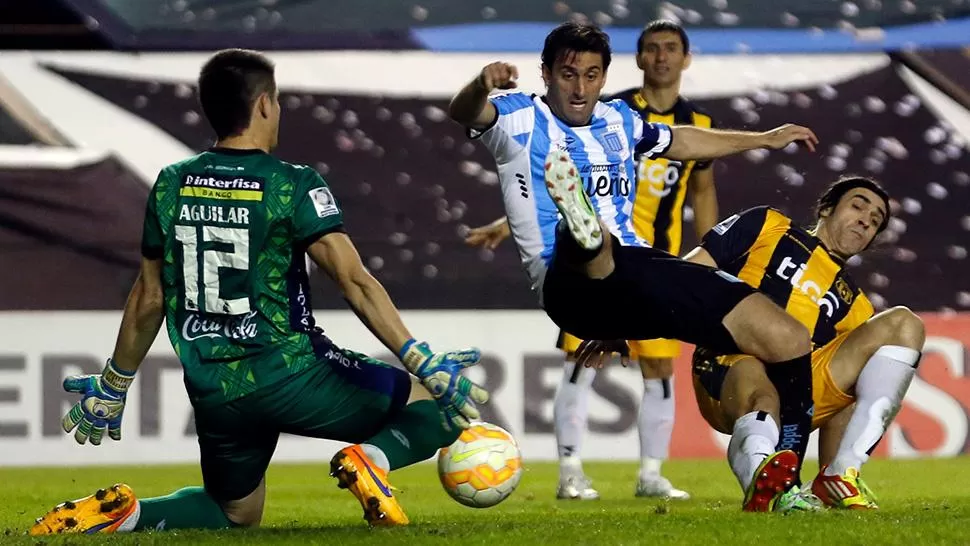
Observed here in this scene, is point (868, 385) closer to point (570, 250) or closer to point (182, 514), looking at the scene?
point (570, 250)

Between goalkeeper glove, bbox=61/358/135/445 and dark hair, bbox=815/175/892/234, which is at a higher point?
dark hair, bbox=815/175/892/234

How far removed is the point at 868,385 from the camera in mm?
5695

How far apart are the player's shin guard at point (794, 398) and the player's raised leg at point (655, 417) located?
1.85 metres

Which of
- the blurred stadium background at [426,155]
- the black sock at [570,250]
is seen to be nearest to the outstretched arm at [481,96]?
the black sock at [570,250]

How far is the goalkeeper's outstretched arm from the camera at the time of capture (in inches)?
188

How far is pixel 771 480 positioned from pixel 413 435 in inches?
45.7

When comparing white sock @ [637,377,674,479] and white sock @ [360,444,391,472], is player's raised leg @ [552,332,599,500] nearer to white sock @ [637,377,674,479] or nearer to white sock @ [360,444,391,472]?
white sock @ [637,377,674,479]

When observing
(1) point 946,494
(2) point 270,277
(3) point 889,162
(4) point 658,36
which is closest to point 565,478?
(1) point 946,494

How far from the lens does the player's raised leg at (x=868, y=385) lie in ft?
18.3

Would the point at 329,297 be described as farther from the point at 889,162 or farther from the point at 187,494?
the point at 187,494

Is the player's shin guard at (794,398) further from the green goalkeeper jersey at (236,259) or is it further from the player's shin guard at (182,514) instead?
the player's shin guard at (182,514)

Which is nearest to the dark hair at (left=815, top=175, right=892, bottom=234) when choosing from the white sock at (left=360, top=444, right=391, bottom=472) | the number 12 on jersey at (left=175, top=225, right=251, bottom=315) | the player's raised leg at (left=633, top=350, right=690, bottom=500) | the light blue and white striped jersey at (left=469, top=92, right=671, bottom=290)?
the light blue and white striped jersey at (left=469, top=92, right=671, bottom=290)

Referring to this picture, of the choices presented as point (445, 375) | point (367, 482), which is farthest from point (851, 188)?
point (367, 482)

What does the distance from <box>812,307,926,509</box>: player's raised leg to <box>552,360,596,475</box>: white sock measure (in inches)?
66.1
